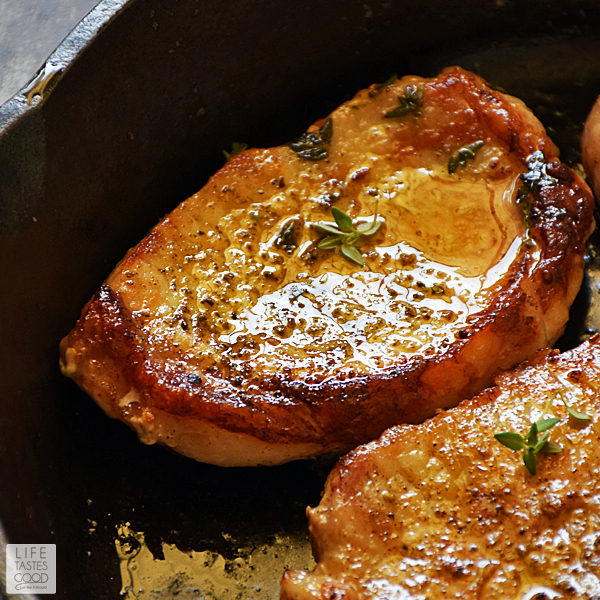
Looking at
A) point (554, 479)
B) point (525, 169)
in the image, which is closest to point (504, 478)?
point (554, 479)

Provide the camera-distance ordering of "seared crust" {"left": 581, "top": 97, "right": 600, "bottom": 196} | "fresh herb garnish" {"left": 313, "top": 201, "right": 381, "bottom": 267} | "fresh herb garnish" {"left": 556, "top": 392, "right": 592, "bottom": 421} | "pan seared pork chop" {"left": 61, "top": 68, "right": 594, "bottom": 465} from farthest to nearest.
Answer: "seared crust" {"left": 581, "top": 97, "right": 600, "bottom": 196}
"fresh herb garnish" {"left": 313, "top": 201, "right": 381, "bottom": 267}
"pan seared pork chop" {"left": 61, "top": 68, "right": 594, "bottom": 465}
"fresh herb garnish" {"left": 556, "top": 392, "right": 592, "bottom": 421}

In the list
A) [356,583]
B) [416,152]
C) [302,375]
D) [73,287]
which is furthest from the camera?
[416,152]

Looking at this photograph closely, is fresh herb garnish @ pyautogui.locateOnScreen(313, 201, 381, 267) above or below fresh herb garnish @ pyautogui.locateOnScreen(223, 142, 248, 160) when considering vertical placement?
below

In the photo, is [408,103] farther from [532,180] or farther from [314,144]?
[532,180]

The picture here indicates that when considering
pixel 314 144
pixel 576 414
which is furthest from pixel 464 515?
pixel 314 144

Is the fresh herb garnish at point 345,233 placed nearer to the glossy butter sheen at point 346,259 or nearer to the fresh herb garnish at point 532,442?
the glossy butter sheen at point 346,259

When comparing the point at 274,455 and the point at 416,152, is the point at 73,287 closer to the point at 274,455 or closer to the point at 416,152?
the point at 274,455
